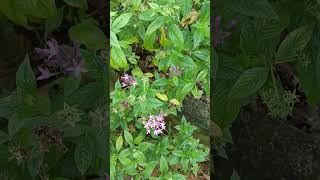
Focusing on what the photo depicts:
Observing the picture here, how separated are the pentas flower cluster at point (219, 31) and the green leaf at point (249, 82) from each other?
13 centimetres

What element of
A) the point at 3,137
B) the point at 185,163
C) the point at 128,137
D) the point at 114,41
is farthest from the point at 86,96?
the point at 185,163

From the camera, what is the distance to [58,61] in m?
1.45

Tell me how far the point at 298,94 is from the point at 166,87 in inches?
23.2

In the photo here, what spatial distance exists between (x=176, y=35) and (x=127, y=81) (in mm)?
260

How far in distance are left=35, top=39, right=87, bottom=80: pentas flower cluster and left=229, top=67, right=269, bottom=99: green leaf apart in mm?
471

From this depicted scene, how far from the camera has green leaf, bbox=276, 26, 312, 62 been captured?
1.53 m

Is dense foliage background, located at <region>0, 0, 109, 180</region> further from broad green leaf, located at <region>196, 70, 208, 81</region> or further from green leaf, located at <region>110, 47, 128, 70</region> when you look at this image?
broad green leaf, located at <region>196, 70, 208, 81</region>

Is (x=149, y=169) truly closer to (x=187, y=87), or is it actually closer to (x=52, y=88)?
(x=187, y=87)

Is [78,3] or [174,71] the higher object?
[78,3]

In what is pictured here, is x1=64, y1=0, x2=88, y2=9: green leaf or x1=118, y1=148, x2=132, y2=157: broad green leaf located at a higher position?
x1=64, y1=0, x2=88, y2=9: green leaf

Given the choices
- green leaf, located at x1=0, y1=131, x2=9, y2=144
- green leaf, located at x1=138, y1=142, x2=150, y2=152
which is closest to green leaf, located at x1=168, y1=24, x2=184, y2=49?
green leaf, located at x1=138, y1=142, x2=150, y2=152

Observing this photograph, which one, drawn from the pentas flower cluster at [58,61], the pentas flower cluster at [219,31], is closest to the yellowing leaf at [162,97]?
the pentas flower cluster at [219,31]

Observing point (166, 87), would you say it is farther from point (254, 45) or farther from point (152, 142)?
point (254, 45)

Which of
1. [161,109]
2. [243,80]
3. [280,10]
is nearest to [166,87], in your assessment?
[161,109]
